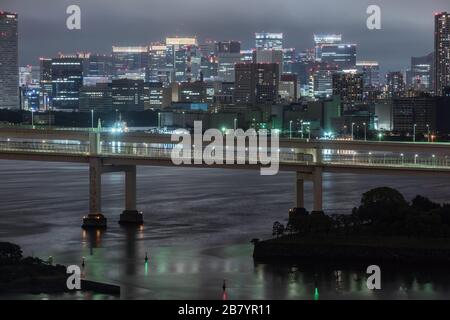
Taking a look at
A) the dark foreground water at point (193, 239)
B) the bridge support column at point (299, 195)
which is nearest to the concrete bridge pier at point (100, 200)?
the dark foreground water at point (193, 239)

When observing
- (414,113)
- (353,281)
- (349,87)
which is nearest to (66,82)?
(349,87)

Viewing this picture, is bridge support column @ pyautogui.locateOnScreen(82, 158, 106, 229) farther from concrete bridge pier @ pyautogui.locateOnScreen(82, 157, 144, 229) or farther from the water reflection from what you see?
the water reflection

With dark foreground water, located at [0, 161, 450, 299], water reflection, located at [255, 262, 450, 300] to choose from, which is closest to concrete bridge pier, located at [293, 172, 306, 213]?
dark foreground water, located at [0, 161, 450, 299]

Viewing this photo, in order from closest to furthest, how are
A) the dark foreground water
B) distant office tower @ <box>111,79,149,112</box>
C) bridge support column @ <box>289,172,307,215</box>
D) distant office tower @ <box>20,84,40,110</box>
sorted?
the dark foreground water < bridge support column @ <box>289,172,307,215</box> < distant office tower @ <box>111,79,149,112</box> < distant office tower @ <box>20,84,40,110</box>

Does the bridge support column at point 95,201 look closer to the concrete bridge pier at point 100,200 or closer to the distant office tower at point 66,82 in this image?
the concrete bridge pier at point 100,200

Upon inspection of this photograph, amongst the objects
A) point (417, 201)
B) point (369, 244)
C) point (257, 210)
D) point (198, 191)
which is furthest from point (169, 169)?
point (369, 244)

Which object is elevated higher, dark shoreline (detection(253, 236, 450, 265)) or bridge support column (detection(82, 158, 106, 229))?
bridge support column (detection(82, 158, 106, 229))

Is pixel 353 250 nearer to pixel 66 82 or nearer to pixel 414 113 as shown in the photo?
pixel 414 113

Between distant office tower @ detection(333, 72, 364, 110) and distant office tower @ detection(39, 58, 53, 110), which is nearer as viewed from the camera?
distant office tower @ detection(333, 72, 364, 110)
